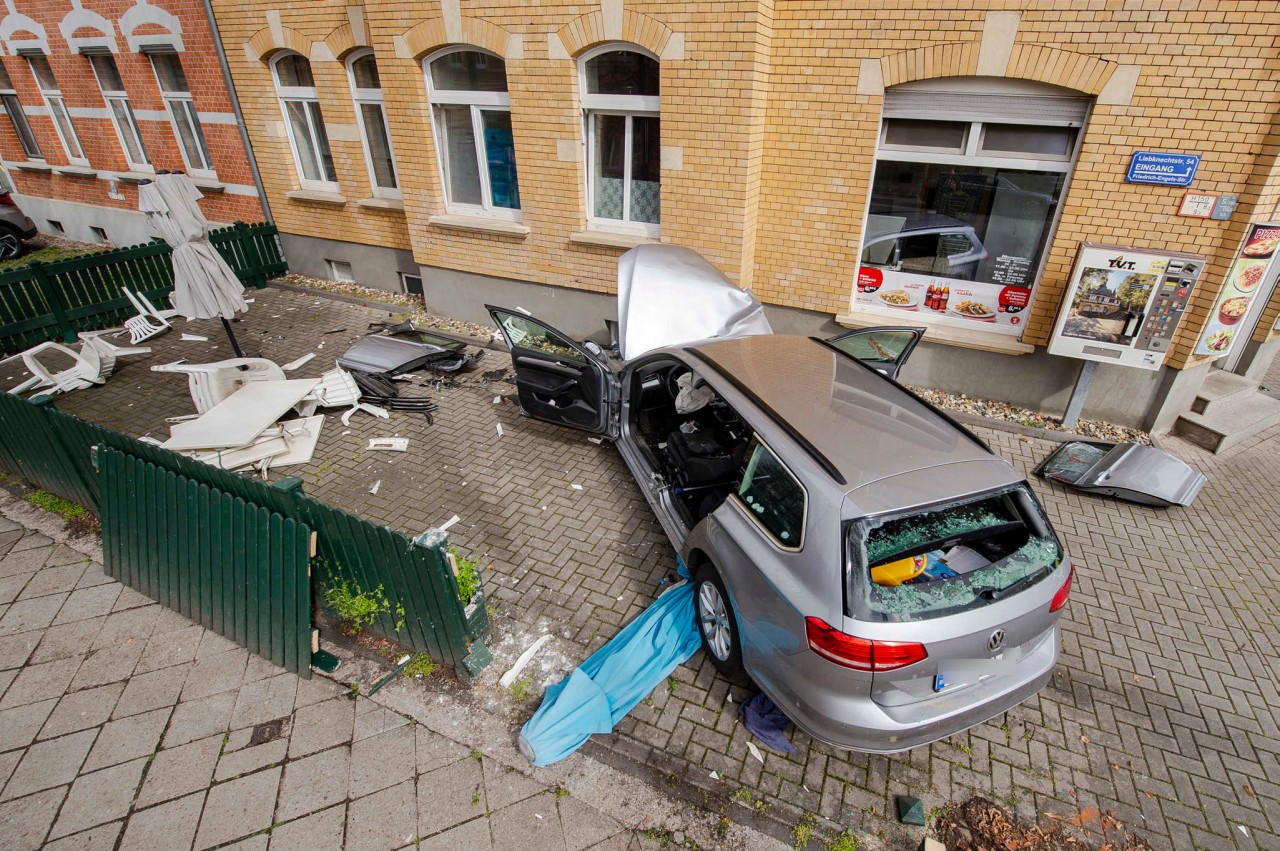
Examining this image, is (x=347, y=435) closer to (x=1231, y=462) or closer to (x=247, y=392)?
(x=247, y=392)

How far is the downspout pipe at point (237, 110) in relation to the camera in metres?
9.38

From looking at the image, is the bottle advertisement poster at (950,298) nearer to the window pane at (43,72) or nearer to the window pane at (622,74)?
the window pane at (622,74)

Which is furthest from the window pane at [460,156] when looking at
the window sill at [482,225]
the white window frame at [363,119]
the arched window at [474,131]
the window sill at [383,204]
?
the window sill at [383,204]

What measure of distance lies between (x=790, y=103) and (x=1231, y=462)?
576cm

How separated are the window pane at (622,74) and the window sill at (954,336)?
3512mm

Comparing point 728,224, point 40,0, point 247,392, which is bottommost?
point 247,392

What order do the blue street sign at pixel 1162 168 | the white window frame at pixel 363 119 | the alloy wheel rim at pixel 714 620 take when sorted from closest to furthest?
1. the alloy wheel rim at pixel 714 620
2. the blue street sign at pixel 1162 168
3. the white window frame at pixel 363 119

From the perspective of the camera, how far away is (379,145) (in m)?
9.33

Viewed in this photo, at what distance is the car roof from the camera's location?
117 inches

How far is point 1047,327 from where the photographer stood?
623cm

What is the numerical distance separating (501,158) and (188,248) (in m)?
3.90

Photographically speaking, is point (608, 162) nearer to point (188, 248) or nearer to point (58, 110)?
point (188, 248)

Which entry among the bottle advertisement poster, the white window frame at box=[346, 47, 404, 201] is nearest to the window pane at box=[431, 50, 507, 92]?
the white window frame at box=[346, 47, 404, 201]

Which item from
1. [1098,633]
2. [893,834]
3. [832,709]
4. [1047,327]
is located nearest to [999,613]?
[832,709]
